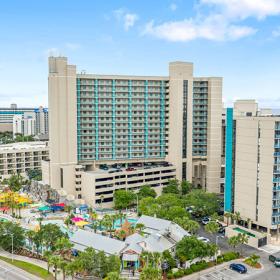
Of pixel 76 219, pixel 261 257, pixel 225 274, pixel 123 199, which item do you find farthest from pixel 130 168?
pixel 225 274

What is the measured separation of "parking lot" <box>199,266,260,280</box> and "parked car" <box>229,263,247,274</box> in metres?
0.52

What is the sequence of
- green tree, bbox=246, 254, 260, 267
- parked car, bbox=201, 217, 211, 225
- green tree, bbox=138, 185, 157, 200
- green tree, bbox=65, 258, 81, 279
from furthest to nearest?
green tree, bbox=138, 185, 157, 200
parked car, bbox=201, 217, 211, 225
green tree, bbox=246, 254, 260, 267
green tree, bbox=65, 258, 81, 279

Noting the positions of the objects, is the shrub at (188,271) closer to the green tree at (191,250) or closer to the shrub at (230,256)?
the green tree at (191,250)

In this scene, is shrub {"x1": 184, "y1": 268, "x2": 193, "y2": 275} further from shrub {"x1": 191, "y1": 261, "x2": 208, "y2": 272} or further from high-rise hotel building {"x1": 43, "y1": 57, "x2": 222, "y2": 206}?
high-rise hotel building {"x1": 43, "y1": 57, "x2": 222, "y2": 206}

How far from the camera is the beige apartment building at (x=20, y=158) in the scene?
424 ft

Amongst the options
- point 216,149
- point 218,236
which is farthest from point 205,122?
point 218,236

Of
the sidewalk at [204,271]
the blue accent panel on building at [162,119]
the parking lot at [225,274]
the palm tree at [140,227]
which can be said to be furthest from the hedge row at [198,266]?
the blue accent panel on building at [162,119]

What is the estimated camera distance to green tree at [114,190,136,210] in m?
87.1

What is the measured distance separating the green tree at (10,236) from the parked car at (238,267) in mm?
35006

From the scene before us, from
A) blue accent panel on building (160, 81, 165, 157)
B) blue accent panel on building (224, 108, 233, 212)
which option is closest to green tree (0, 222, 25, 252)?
blue accent panel on building (224, 108, 233, 212)

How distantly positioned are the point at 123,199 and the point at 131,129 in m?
25.0

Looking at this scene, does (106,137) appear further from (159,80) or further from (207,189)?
(207,189)

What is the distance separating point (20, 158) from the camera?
5226 inches

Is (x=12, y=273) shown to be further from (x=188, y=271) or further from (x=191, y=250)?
(x=191, y=250)
